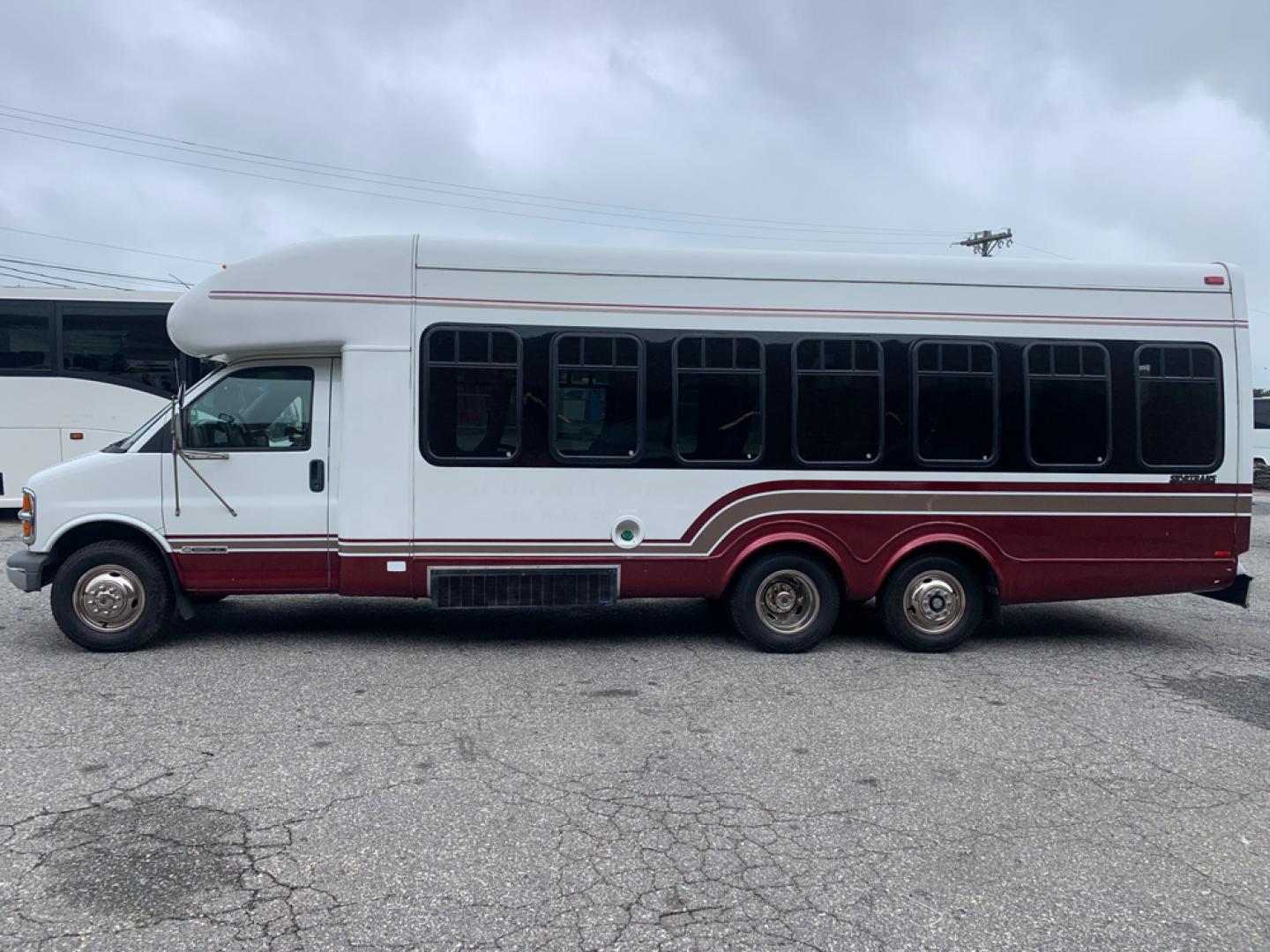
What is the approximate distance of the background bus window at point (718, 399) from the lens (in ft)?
23.2

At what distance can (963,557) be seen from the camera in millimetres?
7379

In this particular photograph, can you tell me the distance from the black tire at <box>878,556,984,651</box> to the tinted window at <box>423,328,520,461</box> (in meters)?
3.07

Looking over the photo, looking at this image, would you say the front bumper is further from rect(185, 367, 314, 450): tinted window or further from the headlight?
rect(185, 367, 314, 450): tinted window

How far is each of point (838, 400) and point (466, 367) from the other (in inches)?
109

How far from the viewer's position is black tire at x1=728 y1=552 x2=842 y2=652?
7168 millimetres

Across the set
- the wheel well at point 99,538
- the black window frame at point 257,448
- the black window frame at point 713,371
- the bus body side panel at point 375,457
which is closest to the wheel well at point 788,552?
the black window frame at point 713,371

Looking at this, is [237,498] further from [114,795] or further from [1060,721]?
[1060,721]

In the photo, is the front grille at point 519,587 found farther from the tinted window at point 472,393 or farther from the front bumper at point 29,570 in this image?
the front bumper at point 29,570

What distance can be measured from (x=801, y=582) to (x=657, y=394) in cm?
179

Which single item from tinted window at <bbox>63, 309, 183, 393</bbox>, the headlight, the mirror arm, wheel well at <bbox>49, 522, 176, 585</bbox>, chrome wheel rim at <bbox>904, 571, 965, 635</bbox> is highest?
tinted window at <bbox>63, 309, 183, 393</bbox>

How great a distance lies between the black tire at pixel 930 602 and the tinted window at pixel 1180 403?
1.75m

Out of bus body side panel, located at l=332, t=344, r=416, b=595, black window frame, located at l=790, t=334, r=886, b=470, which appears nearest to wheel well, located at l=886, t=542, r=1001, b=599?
Result: black window frame, located at l=790, t=334, r=886, b=470

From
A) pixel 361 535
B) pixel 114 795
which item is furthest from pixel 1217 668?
pixel 114 795

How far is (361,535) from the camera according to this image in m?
6.85
